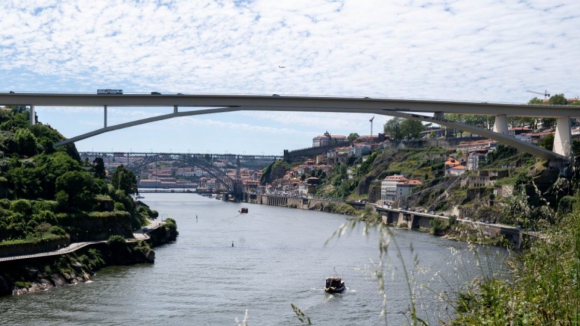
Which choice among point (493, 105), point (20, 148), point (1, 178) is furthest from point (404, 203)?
point (1, 178)

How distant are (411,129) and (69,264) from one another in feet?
212

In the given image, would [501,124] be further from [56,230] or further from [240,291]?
[56,230]

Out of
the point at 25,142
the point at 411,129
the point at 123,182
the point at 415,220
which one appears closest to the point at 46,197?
the point at 25,142

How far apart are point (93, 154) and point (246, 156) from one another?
26.2 m

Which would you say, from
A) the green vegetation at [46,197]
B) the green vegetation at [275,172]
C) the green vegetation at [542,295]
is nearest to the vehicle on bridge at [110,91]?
the green vegetation at [46,197]

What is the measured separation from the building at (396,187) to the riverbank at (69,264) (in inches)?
1316

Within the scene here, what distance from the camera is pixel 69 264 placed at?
74.4 ft

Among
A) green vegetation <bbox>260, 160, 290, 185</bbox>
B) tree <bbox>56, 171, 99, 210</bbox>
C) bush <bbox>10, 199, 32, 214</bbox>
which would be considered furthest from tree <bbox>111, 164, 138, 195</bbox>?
green vegetation <bbox>260, 160, 290, 185</bbox>

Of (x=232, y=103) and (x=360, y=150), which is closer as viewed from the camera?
(x=232, y=103)

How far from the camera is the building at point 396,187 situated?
60.1 meters

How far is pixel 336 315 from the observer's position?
17234mm

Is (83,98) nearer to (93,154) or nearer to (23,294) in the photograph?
(23,294)

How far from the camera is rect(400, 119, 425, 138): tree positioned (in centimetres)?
8338

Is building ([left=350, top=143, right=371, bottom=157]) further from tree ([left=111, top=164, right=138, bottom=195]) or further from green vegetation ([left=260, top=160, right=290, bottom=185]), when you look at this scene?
tree ([left=111, top=164, right=138, bottom=195])
